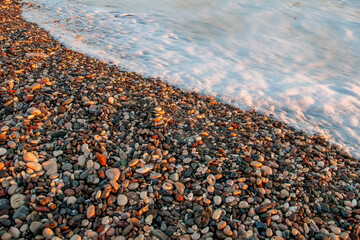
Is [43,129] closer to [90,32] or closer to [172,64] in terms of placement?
[172,64]

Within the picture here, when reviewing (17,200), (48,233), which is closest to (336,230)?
(48,233)

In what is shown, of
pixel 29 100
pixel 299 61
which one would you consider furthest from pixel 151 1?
pixel 29 100

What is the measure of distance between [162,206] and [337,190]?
2.20 meters

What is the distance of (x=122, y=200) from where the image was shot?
2.53m

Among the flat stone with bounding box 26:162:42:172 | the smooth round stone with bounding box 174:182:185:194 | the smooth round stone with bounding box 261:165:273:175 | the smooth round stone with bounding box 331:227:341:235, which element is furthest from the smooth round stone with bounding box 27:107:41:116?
the smooth round stone with bounding box 331:227:341:235

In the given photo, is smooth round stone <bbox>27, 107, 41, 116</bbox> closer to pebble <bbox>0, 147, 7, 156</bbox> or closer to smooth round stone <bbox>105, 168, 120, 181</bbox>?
pebble <bbox>0, 147, 7, 156</bbox>

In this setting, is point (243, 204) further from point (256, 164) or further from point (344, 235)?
point (344, 235)

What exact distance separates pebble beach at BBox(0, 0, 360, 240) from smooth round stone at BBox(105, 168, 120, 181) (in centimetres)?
1

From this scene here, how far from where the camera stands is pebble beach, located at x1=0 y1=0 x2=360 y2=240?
2391 millimetres

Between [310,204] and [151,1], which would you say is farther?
[151,1]

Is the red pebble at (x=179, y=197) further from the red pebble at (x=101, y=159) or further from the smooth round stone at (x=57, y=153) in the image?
the smooth round stone at (x=57, y=153)

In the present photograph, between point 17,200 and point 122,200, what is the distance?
1012 millimetres

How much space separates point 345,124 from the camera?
477 cm

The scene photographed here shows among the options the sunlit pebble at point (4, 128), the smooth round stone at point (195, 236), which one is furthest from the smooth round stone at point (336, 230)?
the sunlit pebble at point (4, 128)
